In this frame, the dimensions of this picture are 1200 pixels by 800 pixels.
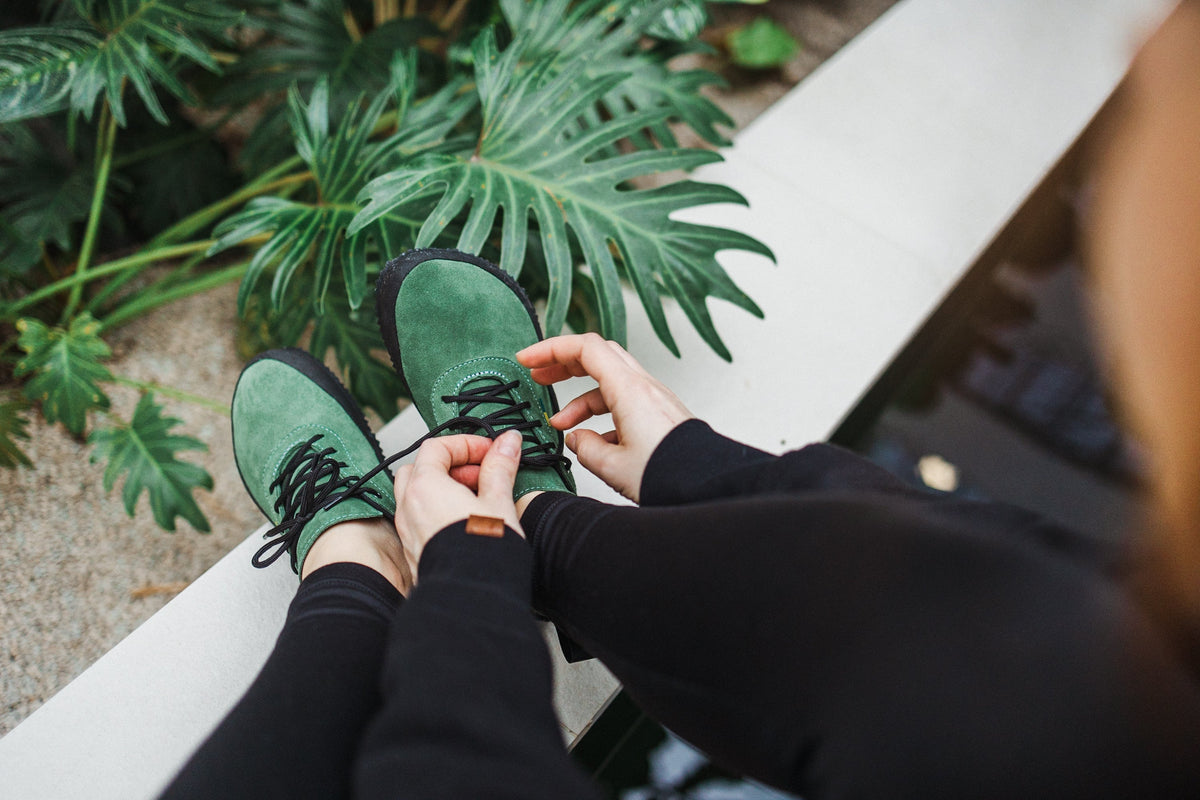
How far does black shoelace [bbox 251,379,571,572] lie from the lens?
0.82m

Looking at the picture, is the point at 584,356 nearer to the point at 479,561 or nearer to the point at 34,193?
the point at 479,561

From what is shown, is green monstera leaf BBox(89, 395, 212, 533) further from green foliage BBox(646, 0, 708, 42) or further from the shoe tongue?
green foliage BBox(646, 0, 708, 42)

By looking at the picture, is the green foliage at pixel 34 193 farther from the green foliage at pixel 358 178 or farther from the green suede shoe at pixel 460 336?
the green suede shoe at pixel 460 336

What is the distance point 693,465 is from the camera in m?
0.68

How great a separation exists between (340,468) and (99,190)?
0.71 metres

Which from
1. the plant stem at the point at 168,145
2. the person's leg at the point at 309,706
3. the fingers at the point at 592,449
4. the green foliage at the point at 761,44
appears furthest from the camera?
the green foliage at the point at 761,44

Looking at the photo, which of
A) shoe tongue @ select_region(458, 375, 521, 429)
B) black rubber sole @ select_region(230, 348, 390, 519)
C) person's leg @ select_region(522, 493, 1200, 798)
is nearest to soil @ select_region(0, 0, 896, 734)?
black rubber sole @ select_region(230, 348, 390, 519)

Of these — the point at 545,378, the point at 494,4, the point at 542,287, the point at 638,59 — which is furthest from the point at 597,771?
the point at 494,4

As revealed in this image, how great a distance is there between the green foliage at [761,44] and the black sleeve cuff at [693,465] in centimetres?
134

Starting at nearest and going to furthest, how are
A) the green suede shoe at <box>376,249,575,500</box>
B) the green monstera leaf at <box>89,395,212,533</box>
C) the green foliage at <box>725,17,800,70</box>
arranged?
the green suede shoe at <box>376,249,575,500</box> → the green monstera leaf at <box>89,395,212,533</box> → the green foliage at <box>725,17,800,70</box>

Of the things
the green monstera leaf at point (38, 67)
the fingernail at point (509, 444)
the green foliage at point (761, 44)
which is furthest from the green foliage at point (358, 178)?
the green foliage at point (761, 44)

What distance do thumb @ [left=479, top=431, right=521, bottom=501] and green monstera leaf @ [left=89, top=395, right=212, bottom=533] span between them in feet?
1.72

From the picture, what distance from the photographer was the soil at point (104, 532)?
1071 mm

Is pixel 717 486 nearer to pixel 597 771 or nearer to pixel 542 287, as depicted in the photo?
pixel 542 287
